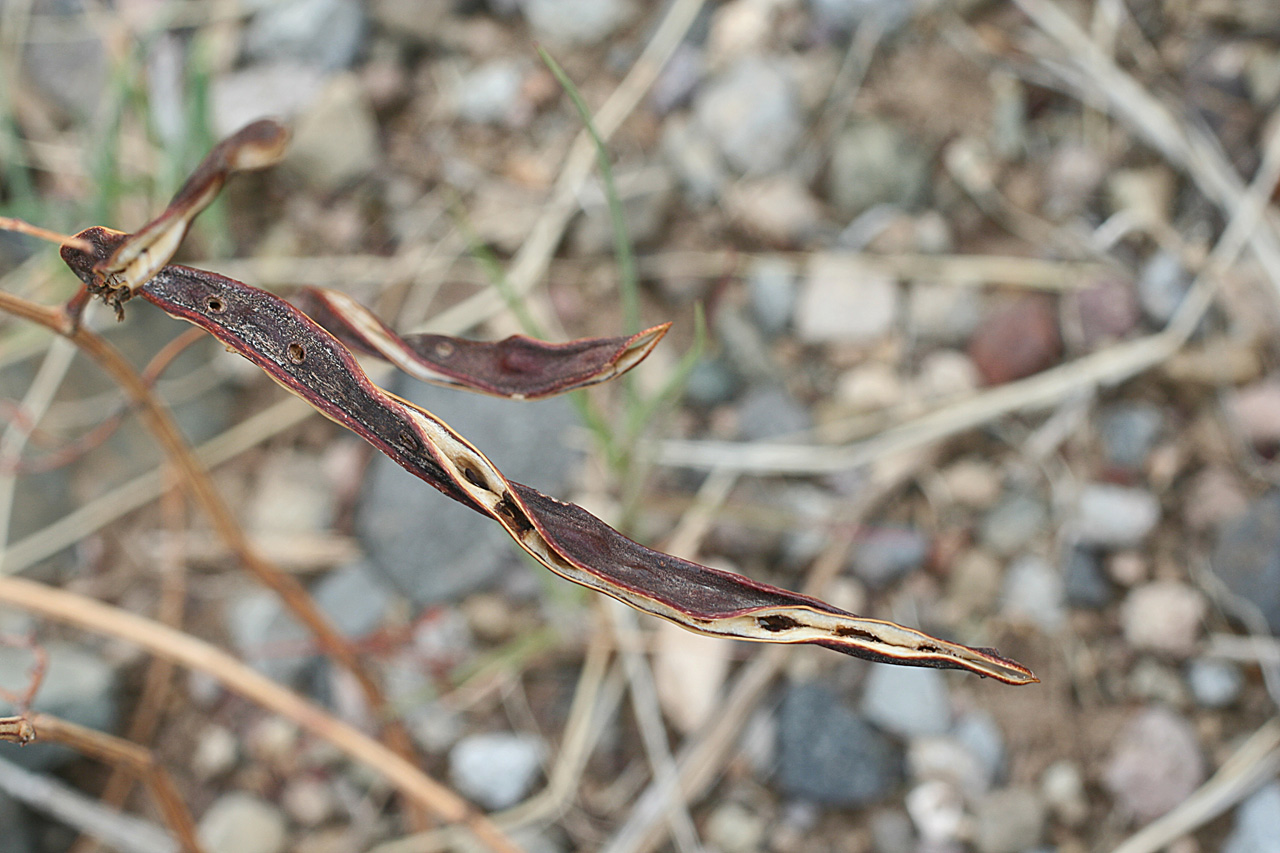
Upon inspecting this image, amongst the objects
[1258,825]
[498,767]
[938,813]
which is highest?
[498,767]

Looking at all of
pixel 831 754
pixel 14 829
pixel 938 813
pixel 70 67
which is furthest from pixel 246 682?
pixel 70 67

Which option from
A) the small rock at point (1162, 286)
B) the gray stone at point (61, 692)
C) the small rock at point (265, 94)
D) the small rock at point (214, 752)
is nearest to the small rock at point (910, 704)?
the small rock at point (1162, 286)

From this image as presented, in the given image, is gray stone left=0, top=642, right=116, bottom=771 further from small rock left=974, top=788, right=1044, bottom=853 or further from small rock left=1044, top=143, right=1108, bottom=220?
small rock left=1044, top=143, right=1108, bottom=220

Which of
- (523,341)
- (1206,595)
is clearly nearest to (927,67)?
(1206,595)

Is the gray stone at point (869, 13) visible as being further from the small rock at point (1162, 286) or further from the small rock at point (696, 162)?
the small rock at point (1162, 286)

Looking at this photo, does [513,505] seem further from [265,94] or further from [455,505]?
[265,94]

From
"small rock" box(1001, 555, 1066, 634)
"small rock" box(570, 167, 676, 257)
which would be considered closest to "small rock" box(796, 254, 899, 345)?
"small rock" box(570, 167, 676, 257)

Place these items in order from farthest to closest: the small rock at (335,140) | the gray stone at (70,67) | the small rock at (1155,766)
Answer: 1. the gray stone at (70,67)
2. the small rock at (335,140)
3. the small rock at (1155,766)
